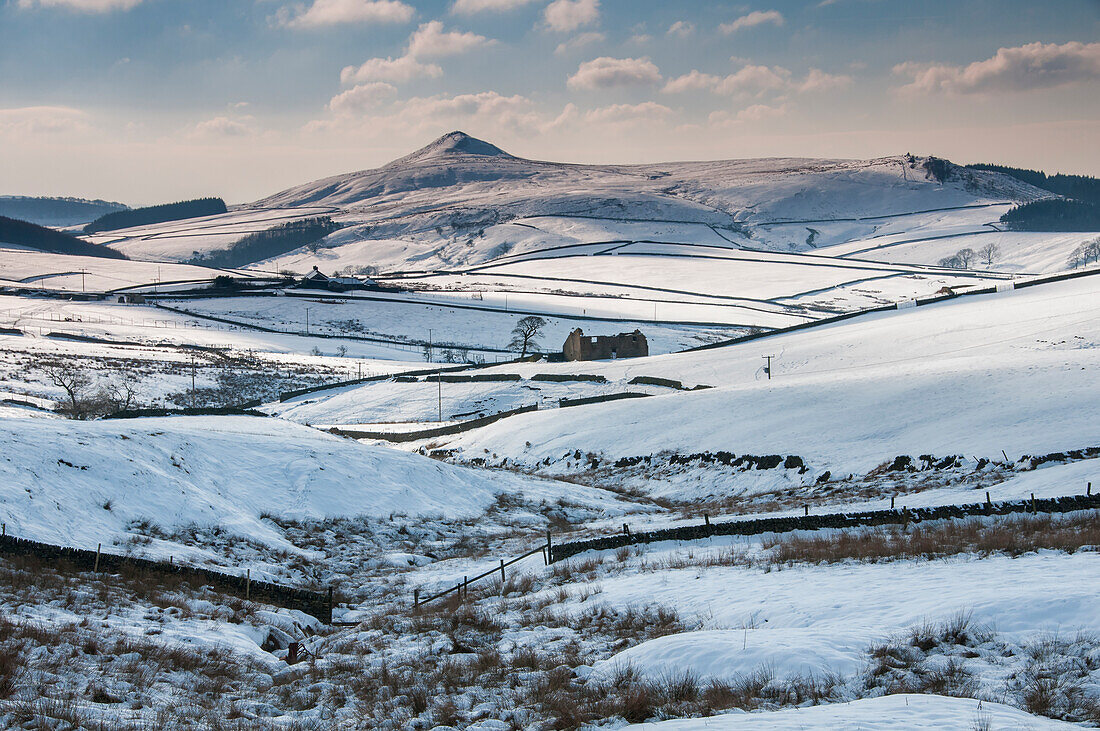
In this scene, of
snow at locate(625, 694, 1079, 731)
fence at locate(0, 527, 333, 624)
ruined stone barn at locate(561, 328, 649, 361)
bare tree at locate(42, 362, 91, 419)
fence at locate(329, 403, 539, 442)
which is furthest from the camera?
ruined stone barn at locate(561, 328, 649, 361)

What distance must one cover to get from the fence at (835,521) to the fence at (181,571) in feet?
22.0

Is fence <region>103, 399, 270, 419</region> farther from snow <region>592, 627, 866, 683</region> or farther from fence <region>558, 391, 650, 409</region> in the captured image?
snow <region>592, 627, 866, 683</region>

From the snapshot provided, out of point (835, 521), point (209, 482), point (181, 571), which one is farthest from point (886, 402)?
point (181, 571)

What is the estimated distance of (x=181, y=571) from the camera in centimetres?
1822

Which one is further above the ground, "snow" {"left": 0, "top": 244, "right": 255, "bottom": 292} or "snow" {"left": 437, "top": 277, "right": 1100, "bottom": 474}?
"snow" {"left": 0, "top": 244, "right": 255, "bottom": 292}

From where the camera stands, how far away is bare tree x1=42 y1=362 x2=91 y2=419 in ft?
182

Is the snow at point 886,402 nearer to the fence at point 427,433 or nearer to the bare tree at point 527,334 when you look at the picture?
the fence at point 427,433

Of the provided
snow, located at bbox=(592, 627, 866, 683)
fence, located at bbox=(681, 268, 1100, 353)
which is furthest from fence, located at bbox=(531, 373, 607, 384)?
snow, located at bbox=(592, 627, 866, 683)

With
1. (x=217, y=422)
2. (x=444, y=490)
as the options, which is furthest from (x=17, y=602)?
(x=217, y=422)

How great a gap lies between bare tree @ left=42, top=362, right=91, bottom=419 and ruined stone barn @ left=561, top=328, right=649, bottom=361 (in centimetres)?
4394

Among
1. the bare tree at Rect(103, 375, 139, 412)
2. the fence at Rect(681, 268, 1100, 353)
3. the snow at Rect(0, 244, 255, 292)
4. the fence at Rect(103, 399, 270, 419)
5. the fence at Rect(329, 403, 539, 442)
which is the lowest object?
the fence at Rect(329, 403, 539, 442)

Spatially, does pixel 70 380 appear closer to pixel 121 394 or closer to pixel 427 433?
pixel 121 394

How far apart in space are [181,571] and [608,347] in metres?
66.4

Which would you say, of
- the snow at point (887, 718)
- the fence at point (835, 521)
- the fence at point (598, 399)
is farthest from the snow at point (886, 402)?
the snow at point (887, 718)
